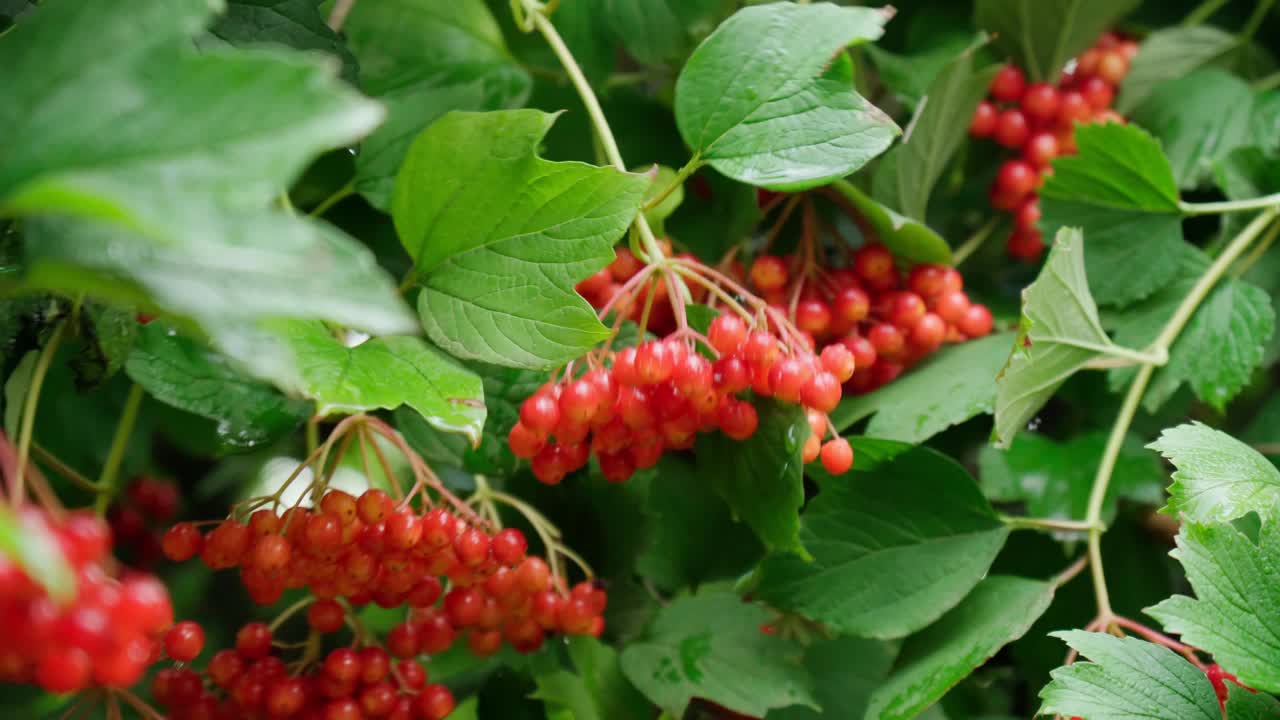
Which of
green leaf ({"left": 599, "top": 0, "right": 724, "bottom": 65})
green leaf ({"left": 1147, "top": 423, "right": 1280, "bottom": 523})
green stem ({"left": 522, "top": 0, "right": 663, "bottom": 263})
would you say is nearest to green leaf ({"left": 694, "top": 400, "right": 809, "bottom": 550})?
green stem ({"left": 522, "top": 0, "right": 663, "bottom": 263})

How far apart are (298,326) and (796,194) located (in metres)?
0.43

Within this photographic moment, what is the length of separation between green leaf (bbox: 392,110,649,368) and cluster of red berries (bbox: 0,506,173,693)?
0.27 metres

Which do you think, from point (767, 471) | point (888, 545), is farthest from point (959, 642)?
point (767, 471)

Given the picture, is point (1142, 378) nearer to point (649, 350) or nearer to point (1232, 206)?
point (1232, 206)

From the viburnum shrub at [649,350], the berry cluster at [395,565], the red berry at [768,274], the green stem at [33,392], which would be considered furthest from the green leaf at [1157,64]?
the green stem at [33,392]

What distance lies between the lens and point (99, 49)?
0.39 meters

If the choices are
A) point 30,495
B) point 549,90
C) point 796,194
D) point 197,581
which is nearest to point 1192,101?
point 796,194

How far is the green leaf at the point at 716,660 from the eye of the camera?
75 centimetres

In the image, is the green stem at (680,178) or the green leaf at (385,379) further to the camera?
the green stem at (680,178)

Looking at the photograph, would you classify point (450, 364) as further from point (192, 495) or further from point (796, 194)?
point (192, 495)

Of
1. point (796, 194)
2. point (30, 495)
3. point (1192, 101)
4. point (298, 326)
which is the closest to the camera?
point (298, 326)

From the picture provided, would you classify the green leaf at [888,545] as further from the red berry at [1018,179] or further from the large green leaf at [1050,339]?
the red berry at [1018,179]

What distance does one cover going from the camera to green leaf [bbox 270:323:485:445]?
0.51 m

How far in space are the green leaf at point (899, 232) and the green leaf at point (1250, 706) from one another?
0.35 m
